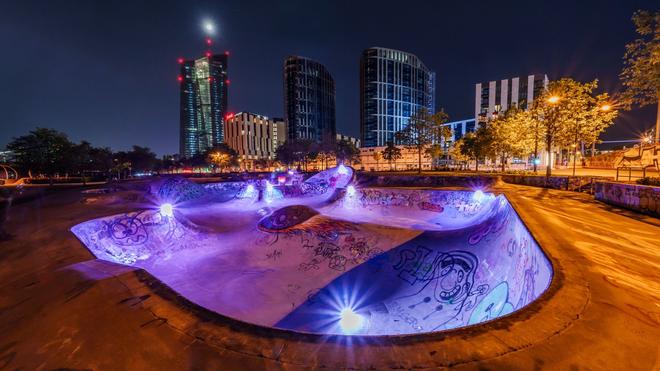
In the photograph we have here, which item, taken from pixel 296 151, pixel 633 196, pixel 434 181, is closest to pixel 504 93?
pixel 296 151

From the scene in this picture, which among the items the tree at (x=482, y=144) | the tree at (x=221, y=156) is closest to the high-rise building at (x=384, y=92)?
the tree at (x=221, y=156)

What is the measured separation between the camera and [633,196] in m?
10.7

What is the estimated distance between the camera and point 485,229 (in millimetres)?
11047

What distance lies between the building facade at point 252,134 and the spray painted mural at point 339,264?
144 meters

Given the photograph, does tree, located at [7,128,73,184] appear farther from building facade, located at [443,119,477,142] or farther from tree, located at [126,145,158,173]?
building facade, located at [443,119,477,142]

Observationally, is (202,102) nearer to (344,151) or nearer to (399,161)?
(344,151)

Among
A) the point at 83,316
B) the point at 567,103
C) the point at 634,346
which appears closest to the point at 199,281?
the point at 83,316

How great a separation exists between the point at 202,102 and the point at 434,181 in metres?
211

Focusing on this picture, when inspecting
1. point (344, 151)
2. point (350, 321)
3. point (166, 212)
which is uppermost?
point (344, 151)

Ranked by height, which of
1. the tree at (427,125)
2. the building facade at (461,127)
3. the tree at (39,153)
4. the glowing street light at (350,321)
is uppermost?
the building facade at (461,127)

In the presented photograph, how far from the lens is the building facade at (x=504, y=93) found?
84.2 metres

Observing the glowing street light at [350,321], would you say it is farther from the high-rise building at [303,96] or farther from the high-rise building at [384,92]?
the high-rise building at [384,92]

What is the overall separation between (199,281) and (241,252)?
2931mm

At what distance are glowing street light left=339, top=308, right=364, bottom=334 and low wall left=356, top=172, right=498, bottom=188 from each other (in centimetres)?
2014
